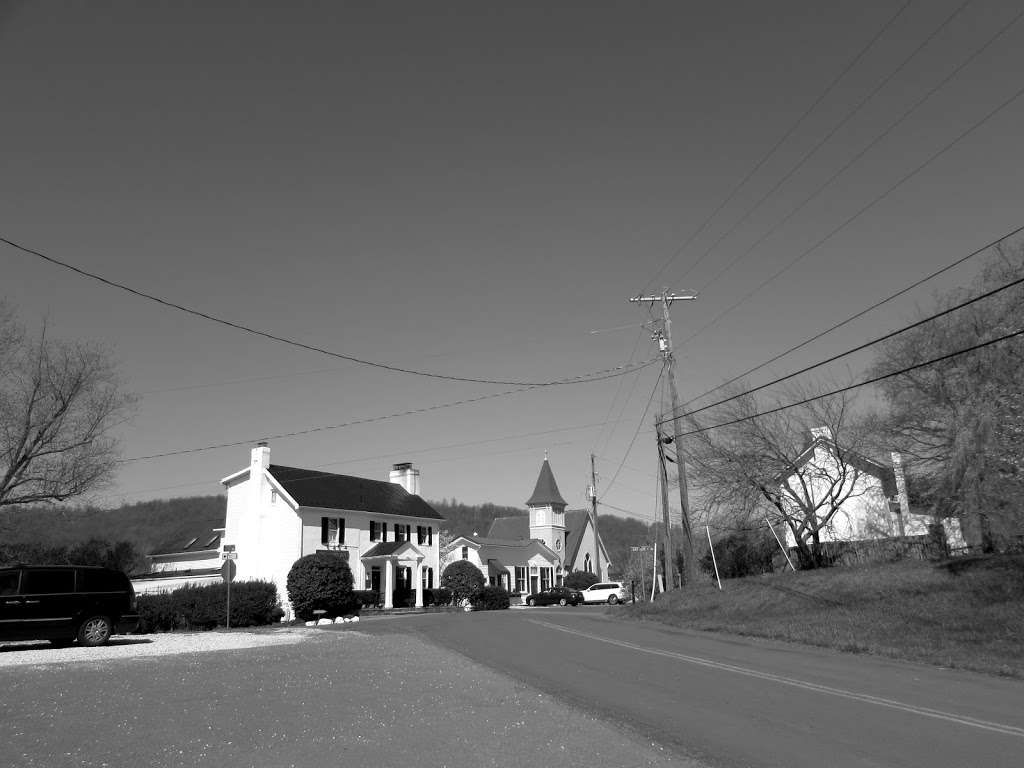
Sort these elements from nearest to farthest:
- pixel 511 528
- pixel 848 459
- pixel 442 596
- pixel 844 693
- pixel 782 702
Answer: pixel 782 702 < pixel 844 693 < pixel 848 459 < pixel 442 596 < pixel 511 528

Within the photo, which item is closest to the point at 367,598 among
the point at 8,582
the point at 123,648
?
the point at 123,648

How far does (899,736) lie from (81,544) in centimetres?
4712

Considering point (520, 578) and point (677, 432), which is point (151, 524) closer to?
point (520, 578)

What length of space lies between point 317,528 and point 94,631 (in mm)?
30631

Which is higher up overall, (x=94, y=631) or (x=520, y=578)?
(x=520, y=578)

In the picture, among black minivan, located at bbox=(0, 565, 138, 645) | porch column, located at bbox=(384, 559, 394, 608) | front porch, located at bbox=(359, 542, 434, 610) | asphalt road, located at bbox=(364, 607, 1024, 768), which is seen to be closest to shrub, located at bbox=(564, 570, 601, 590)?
front porch, located at bbox=(359, 542, 434, 610)

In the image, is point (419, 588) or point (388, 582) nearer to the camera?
point (388, 582)

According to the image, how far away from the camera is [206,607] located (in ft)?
111

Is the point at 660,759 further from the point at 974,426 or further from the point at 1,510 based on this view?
the point at 1,510

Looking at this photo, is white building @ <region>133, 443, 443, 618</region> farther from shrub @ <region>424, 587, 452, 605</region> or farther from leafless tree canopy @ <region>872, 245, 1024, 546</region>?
leafless tree canopy @ <region>872, 245, 1024, 546</region>

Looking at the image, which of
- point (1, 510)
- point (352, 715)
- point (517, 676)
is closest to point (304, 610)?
point (1, 510)

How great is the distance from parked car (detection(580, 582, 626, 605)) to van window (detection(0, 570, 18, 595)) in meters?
43.9

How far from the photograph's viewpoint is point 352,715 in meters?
9.31

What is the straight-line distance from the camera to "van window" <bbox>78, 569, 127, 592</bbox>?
1966cm
